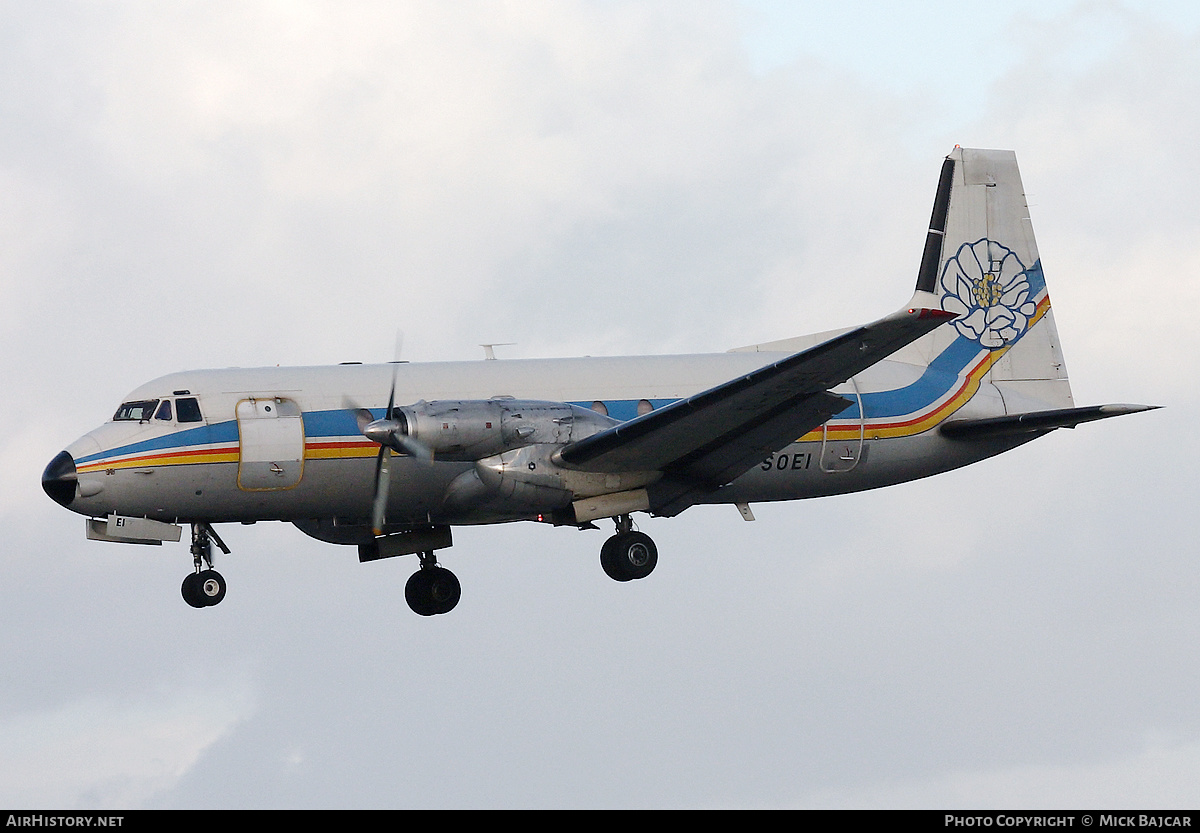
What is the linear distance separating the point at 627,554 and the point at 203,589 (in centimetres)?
594

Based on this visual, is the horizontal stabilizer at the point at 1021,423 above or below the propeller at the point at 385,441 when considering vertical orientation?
above

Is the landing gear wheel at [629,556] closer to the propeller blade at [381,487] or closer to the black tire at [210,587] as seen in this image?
the propeller blade at [381,487]

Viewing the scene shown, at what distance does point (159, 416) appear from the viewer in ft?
78.4

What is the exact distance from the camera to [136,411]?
24078 mm

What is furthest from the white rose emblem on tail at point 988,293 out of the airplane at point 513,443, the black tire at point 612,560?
the black tire at point 612,560

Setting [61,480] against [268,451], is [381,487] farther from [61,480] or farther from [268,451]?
[61,480]

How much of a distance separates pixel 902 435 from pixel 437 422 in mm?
8032

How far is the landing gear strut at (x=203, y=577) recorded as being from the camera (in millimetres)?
24219

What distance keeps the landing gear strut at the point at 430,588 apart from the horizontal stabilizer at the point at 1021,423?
8.04 m

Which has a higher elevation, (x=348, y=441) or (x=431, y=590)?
(x=348, y=441)

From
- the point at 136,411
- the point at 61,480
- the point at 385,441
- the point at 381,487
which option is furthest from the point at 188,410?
the point at 385,441

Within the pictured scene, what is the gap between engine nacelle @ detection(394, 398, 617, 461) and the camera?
22203 mm
